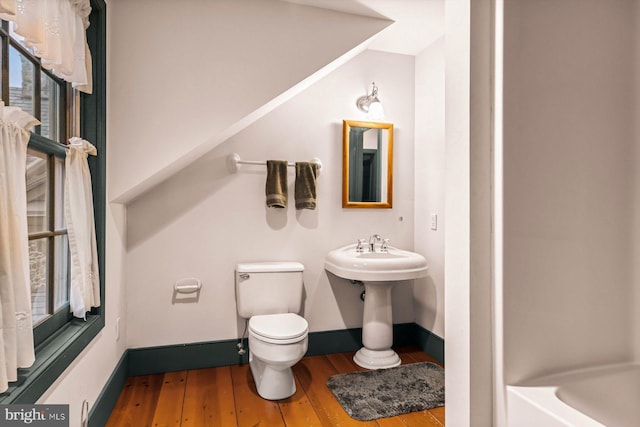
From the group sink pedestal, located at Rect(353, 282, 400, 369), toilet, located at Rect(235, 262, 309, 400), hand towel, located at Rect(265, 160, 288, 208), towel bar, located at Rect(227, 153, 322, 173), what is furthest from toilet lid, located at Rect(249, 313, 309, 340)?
towel bar, located at Rect(227, 153, 322, 173)

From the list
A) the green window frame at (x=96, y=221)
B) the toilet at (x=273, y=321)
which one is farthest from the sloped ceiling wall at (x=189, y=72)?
the toilet at (x=273, y=321)

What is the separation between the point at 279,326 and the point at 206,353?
2.37 ft

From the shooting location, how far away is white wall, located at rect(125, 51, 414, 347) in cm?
231

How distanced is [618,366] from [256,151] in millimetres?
2195

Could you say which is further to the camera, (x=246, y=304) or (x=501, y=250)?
(x=246, y=304)

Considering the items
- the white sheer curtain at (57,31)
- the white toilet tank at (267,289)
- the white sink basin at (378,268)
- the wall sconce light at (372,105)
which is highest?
the wall sconce light at (372,105)

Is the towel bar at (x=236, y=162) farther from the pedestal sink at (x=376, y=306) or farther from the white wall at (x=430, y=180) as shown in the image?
the white wall at (x=430, y=180)

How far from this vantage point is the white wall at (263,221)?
7.59ft

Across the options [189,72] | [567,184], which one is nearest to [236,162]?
[189,72]

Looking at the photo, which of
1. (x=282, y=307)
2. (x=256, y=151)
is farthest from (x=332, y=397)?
(x=256, y=151)

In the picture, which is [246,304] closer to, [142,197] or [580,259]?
[142,197]

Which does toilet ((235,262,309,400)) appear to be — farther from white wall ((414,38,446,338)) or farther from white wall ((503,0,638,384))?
white wall ((503,0,638,384))

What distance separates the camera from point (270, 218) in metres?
2.54

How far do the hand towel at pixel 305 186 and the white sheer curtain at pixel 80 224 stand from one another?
1.30 meters
